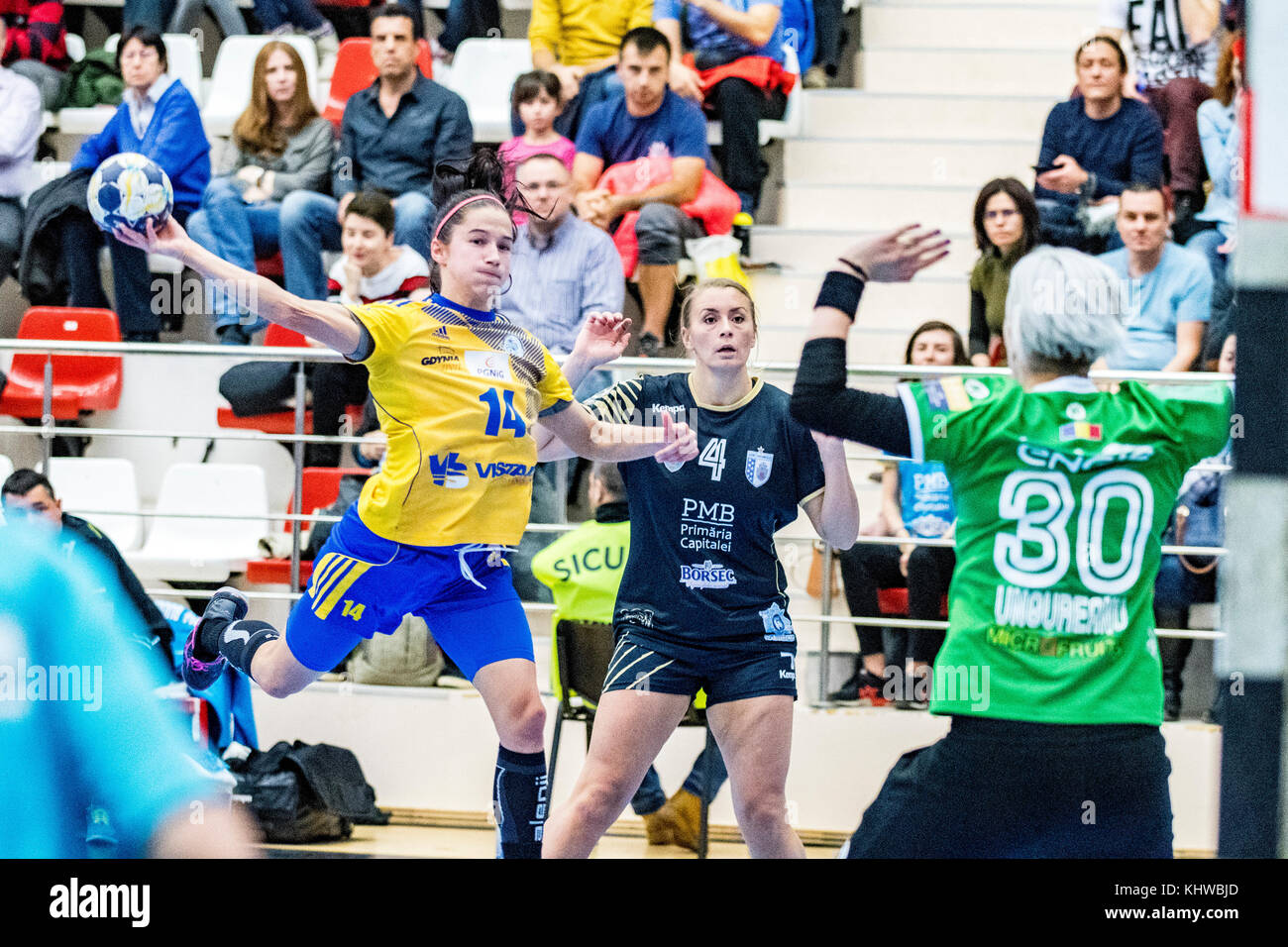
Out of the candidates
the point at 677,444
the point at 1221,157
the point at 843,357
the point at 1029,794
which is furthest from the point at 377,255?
the point at 1029,794

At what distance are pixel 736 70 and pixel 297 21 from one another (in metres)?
3.12

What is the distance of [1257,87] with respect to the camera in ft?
10.5

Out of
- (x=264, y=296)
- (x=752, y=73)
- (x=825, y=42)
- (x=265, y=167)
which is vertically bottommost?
(x=264, y=296)

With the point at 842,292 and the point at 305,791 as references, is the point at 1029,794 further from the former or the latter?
the point at 305,791

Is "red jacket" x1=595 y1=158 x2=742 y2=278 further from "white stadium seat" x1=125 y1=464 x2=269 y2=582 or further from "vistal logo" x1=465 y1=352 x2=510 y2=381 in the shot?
"vistal logo" x1=465 y1=352 x2=510 y2=381

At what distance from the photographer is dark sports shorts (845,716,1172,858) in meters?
3.38

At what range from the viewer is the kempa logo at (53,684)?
1.81m

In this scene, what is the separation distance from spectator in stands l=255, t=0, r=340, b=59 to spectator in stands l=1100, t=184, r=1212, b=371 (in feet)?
16.9

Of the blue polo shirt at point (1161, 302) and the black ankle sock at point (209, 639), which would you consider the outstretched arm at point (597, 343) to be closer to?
the black ankle sock at point (209, 639)

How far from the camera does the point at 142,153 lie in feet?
25.0

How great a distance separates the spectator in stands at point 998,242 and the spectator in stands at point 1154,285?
42cm

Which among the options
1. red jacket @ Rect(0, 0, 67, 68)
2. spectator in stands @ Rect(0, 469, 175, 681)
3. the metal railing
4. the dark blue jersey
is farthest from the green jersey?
red jacket @ Rect(0, 0, 67, 68)
